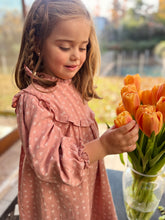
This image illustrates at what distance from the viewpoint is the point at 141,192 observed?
2.50 ft

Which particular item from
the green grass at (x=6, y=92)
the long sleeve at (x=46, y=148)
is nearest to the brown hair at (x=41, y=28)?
the long sleeve at (x=46, y=148)

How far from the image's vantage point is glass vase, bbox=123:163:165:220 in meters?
0.74

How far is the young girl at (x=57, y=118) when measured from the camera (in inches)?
21.6

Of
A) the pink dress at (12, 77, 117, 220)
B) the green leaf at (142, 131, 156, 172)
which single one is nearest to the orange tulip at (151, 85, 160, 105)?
the green leaf at (142, 131, 156, 172)

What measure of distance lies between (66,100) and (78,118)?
3.0 inches

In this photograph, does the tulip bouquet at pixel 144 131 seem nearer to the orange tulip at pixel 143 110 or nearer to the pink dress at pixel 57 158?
the orange tulip at pixel 143 110

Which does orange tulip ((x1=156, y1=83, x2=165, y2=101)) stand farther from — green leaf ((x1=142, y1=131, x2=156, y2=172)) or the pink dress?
the pink dress

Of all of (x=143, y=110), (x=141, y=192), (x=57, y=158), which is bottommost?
(x=141, y=192)

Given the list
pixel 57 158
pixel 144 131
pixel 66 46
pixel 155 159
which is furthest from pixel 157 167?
pixel 66 46

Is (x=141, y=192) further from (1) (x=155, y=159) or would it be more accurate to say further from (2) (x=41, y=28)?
(2) (x=41, y=28)

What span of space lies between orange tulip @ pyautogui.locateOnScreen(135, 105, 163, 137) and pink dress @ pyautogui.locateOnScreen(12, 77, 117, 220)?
0.61 feet

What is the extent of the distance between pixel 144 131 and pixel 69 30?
36cm

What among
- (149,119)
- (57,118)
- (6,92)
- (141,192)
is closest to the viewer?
(149,119)

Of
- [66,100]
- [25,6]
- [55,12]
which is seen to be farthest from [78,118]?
[25,6]
